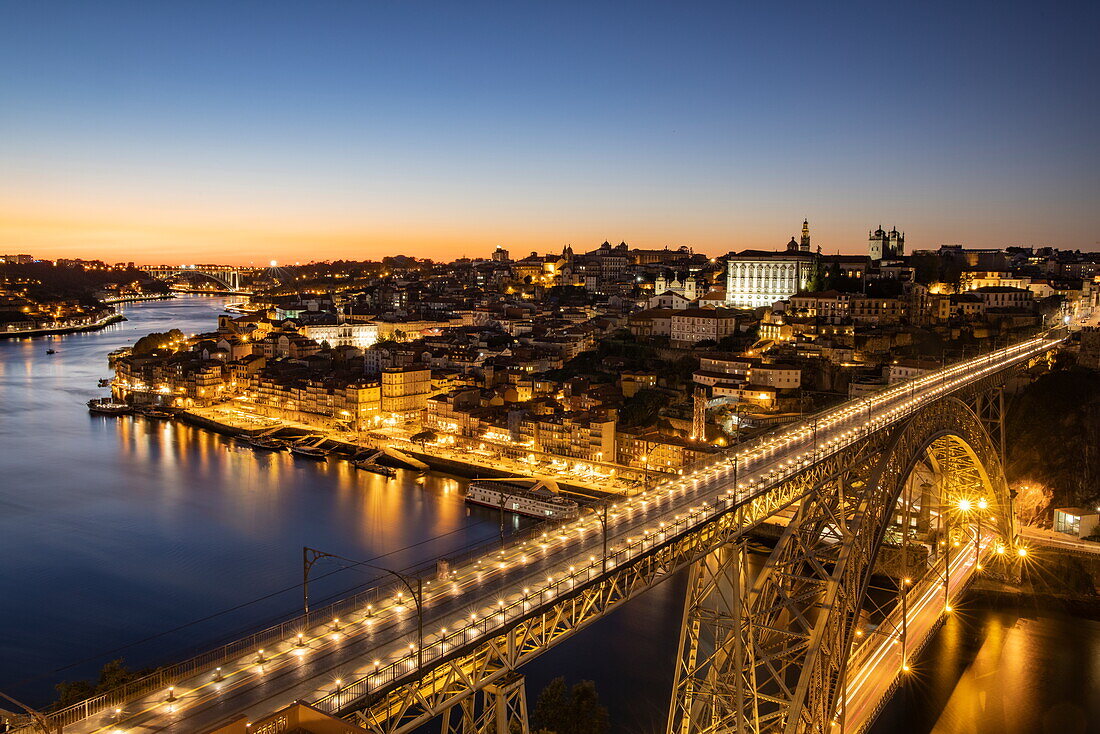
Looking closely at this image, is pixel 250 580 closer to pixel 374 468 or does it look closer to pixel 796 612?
pixel 374 468

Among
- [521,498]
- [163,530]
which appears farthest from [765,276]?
[163,530]

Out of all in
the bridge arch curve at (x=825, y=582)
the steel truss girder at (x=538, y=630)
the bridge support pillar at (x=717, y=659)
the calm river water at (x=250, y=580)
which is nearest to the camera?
the steel truss girder at (x=538, y=630)

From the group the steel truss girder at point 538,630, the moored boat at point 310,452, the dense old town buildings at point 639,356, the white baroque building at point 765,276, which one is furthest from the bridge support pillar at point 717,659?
the white baroque building at point 765,276

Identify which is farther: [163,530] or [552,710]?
[163,530]

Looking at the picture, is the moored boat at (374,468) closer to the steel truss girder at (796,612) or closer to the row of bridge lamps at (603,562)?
the row of bridge lamps at (603,562)

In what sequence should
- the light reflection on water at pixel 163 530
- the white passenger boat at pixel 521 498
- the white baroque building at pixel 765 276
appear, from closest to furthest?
the light reflection on water at pixel 163 530, the white passenger boat at pixel 521 498, the white baroque building at pixel 765 276

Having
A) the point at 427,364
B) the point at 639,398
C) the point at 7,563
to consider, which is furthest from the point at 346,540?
the point at 427,364
